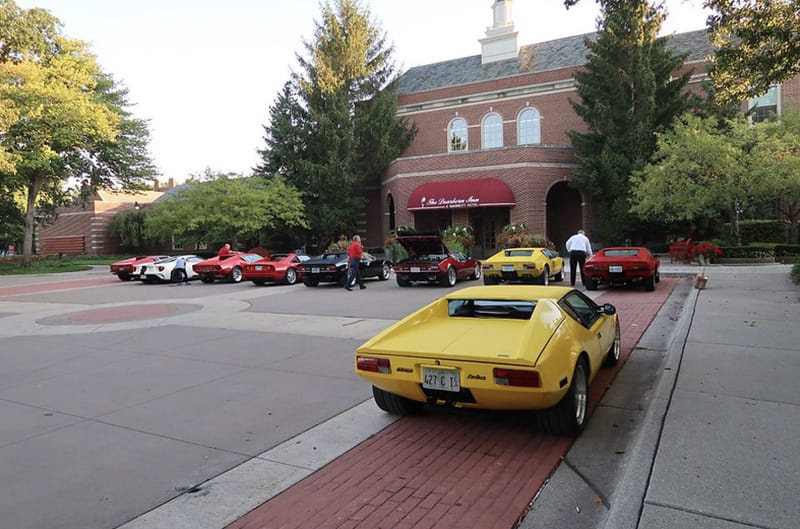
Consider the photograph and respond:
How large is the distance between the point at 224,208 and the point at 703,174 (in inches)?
958

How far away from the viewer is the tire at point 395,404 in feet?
16.0

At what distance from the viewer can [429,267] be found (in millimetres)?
16297

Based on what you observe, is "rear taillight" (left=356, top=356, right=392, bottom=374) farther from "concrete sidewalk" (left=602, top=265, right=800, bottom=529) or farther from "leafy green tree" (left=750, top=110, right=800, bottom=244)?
"leafy green tree" (left=750, top=110, right=800, bottom=244)

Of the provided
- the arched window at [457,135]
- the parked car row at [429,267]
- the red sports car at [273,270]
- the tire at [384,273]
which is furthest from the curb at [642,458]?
the arched window at [457,135]

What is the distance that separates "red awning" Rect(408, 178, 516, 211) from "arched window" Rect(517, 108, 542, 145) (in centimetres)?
813

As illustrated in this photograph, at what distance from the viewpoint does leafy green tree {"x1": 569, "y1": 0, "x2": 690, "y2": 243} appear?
29.1 m

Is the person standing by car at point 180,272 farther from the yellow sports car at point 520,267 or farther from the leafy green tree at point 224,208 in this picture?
the yellow sports car at point 520,267

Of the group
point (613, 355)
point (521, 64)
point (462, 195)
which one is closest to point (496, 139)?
point (521, 64)

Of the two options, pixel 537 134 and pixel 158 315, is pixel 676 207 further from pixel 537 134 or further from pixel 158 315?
pixel 158 315

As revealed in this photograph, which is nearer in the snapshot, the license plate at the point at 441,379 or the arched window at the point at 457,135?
the license plate at the point at 441,379

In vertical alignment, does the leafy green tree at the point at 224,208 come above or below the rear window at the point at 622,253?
above

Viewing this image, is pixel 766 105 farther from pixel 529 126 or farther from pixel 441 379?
pixel 441 379

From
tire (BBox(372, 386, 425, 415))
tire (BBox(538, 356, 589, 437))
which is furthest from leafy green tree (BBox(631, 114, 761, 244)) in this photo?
tire (BBox(372, 386, 425, 415))

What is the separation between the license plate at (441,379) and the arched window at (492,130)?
35.6 metres
